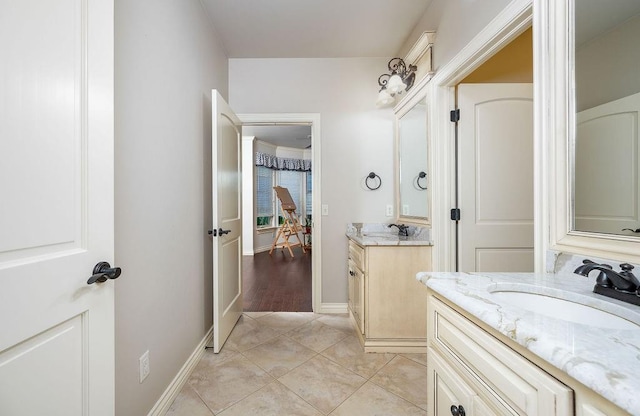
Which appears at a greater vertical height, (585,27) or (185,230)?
(585,27)

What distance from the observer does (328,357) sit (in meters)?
1.96

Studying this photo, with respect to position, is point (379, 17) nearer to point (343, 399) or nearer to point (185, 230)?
point (185, 230)

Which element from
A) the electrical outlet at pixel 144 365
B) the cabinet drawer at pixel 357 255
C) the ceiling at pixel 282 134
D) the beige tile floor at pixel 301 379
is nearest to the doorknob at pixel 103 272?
the electrical outlet at pixel 144 365

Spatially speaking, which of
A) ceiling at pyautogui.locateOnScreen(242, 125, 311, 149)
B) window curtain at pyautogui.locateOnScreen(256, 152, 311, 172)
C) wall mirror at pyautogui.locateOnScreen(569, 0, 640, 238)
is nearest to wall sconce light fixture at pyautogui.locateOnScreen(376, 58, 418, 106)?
wall mirror at pyautogui.locateOnScreen(569, 0, 640, 238)

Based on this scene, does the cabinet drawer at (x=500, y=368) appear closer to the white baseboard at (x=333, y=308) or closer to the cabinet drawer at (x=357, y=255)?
the cabinet drawer at (x=357, y=255)

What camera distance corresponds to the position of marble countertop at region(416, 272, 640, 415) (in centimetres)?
39

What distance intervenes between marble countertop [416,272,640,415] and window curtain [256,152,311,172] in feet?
18.6

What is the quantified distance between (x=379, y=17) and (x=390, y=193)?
1547 mm

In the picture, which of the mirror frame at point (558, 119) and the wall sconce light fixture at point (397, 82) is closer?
the mirror frame at point (558, 119)

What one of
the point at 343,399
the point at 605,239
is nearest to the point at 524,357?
the point at 605,239

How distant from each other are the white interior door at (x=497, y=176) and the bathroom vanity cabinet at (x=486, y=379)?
1.17 m

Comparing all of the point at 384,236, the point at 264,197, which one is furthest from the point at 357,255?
the point at 264,197

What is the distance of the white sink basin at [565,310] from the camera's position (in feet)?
2.22

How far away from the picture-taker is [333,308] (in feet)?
9.04
